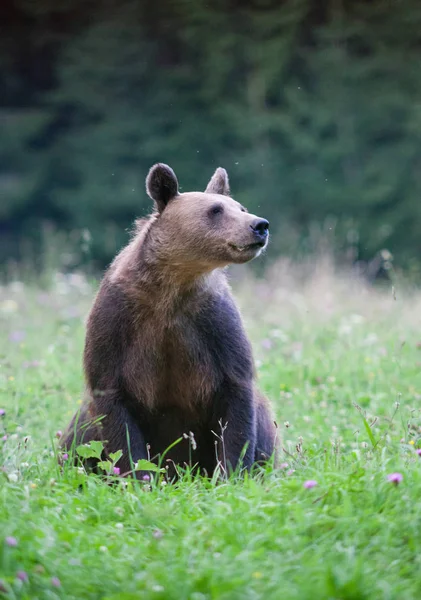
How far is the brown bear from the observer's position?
15.8 feet

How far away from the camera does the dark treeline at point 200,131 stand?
17.5 meters

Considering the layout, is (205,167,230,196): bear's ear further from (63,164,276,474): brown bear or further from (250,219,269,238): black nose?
(250,219,269,238): black nose

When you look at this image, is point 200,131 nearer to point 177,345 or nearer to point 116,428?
point 177,345

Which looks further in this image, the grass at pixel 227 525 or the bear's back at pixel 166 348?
the bear's back at pixel 166 348

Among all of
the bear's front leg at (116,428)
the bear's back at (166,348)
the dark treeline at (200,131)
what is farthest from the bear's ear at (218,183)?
the dark treeline at (200,131)

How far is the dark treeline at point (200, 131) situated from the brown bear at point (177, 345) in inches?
468

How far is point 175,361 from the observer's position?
16.0ft

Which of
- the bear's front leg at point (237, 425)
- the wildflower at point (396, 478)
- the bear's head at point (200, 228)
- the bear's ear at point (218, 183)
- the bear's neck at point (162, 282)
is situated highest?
the bear's ear at point (218, 183)

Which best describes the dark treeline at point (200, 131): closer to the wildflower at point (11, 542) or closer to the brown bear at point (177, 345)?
the brown bear at point (177, 345)

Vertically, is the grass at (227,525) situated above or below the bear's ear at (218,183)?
below

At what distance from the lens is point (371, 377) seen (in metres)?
7.05

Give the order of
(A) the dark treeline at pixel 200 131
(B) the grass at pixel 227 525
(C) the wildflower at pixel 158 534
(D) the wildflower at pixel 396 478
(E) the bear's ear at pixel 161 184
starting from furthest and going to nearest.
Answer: (A) the dark treeline at pixel 200 131 < (E) the bear's ear at pixel 161 184 < (D) the wildflower at pixel 396 478 < (C) the wildflower at pixel 158 534 < (B) the grass at pixel 227 525

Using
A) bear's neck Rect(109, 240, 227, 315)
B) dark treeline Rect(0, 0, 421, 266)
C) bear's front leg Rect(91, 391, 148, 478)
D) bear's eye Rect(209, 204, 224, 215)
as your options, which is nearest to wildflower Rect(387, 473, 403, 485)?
bear's front leg Rect(91, 391, 148, 478)

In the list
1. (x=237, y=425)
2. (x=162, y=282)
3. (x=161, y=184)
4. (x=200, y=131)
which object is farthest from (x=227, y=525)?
(x=200, y=131)
